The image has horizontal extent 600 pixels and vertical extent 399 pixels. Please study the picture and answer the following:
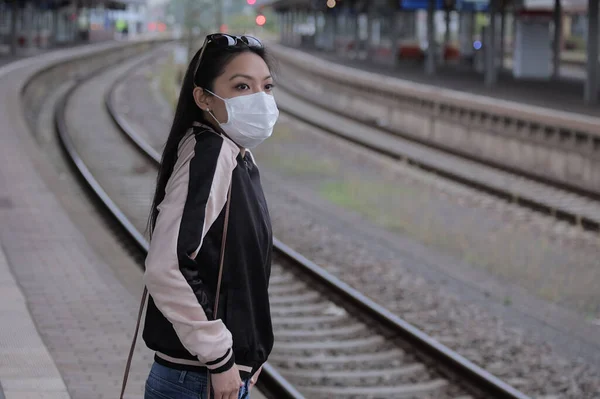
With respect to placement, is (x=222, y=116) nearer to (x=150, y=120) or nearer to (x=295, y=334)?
(x=295, y=334)

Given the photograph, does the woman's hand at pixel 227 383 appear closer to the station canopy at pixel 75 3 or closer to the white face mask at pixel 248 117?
the white face mask at pixel 248 117

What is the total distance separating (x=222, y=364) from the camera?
265 centimetres

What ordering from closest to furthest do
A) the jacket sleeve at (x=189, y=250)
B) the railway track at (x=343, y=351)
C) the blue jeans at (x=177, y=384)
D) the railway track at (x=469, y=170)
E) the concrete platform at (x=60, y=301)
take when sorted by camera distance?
the jacket sleeve at (x=189, y=250) → the blue jeans at (x=177, y=384) → the concrete platform at (x=60, y=301) → the railway track at (x=343, y=351) → the railway track at (x=469, y=170)

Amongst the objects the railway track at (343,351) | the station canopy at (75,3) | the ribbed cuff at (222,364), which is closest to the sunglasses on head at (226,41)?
the ribbed cuff at (222,364)

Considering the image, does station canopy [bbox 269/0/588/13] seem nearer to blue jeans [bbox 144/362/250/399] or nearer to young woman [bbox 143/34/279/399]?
young woman [bbox 143/34/279/399]

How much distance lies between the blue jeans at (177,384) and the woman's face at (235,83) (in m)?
0.72

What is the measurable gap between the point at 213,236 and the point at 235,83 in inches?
18.5

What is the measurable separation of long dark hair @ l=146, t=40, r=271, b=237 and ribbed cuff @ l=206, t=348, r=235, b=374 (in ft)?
1.49

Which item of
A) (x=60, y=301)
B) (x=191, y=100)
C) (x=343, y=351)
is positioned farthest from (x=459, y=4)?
(x=191, y=100)

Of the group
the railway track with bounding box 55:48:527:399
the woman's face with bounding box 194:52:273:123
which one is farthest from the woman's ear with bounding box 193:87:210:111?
the railway track with bounding box 55:48:527:399

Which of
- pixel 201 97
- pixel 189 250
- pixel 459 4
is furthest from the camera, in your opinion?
pixel 459 4

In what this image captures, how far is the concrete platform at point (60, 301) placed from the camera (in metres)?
5.71

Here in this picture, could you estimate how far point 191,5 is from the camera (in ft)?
93.5

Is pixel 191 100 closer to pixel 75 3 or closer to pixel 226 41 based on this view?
pixel 226 41
